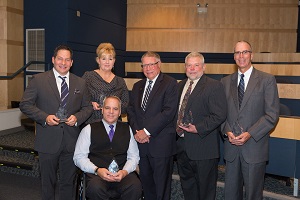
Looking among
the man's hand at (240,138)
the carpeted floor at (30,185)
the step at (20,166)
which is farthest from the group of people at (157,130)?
the step at (20,166)

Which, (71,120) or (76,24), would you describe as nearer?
(71,120)

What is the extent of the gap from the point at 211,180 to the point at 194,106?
2.06ft

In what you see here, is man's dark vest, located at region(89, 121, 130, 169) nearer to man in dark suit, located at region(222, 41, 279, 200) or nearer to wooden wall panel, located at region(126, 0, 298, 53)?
man in dark suit, located at region(222, 41, 279, 200)

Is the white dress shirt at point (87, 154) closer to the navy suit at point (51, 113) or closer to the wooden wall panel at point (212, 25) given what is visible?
the navy suit at point (51, 113)

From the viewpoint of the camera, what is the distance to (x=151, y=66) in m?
2.85

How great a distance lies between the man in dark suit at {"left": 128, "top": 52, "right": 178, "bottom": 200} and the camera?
2.81 meters

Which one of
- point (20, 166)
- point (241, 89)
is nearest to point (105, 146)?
point (241, 89)

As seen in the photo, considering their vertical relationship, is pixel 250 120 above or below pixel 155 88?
below

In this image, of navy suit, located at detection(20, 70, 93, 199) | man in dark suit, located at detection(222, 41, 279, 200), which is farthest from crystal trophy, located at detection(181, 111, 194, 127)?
navy suit, located at detection(20, 70, 93, 199)

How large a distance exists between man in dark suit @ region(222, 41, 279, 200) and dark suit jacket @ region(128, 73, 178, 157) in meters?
0.47

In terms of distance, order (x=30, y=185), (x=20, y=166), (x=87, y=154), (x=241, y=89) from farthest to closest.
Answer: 1. (x=20, y=166)
2. (x=30, y=185)
3. (x=87, y=154)
4. (x=241, y=89)

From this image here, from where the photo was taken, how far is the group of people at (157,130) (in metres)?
2.64

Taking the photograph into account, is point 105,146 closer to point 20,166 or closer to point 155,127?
point 155,127

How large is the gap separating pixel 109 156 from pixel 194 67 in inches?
39.5
